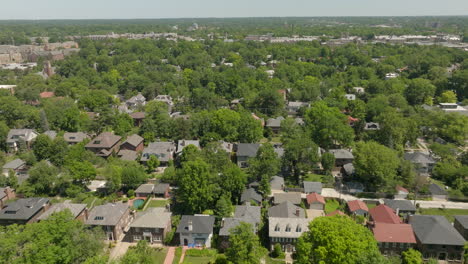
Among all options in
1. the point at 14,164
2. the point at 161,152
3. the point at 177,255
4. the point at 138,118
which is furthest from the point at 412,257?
the point at 138,118

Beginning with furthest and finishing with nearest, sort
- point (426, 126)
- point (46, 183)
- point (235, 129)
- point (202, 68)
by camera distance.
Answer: point (202, 68), point (426, 126), point (235, 129), point (46, 183)

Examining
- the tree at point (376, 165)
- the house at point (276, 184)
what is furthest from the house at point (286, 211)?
the tree at point (376, 165)

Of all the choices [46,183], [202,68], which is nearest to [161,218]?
[46,183]

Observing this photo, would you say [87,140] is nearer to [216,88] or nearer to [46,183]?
[46,183]

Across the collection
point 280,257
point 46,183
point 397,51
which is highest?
point 397,51

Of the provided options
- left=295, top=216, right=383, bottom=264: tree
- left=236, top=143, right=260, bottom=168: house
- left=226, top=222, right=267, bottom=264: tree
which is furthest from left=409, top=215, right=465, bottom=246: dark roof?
left=236, top=143, right=260, bottom=168: house

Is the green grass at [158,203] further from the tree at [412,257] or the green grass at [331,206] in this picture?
the tree at [412,257]

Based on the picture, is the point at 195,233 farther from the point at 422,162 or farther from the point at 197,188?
the point at 422,162
